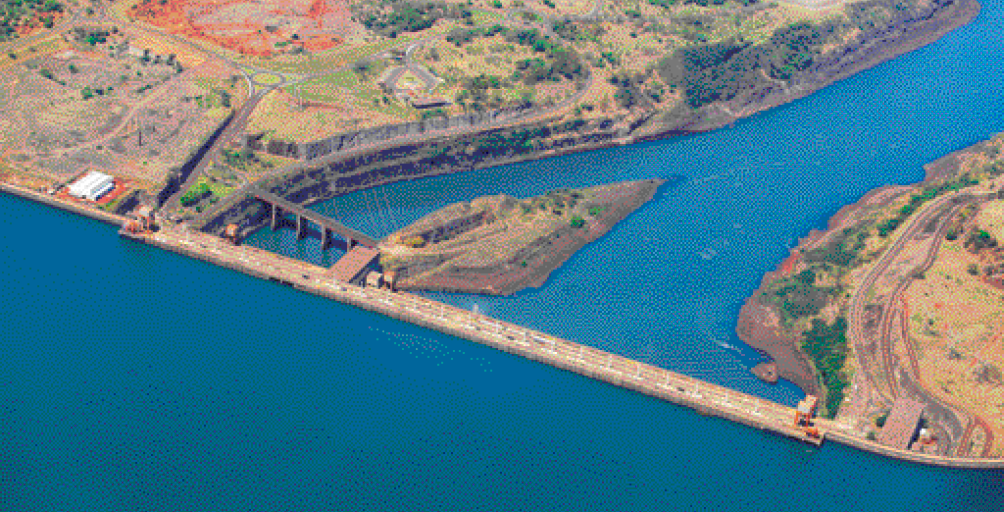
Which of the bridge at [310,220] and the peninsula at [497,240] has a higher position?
the peninsula at [497,240]

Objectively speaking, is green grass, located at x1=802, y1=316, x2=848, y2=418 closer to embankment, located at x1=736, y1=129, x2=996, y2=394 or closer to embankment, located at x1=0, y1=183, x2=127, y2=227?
embankment, located at x1=736, y1=129, x2=996, y2=394

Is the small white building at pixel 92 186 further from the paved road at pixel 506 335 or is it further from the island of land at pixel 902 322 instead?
the island of land at pixel 902 322

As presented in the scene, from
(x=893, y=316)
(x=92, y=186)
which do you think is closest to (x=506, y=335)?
(x=893, y=316)

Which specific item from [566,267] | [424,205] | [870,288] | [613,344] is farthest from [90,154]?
[870,288]

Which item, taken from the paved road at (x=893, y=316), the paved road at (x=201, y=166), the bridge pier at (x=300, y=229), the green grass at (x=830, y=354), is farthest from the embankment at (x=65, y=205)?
the paved road at (x=893, y=316)

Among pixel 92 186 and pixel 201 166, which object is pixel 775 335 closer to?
pixel 201 166

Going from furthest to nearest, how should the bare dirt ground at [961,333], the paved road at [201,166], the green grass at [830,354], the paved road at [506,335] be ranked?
the paved road at [201,166]
the green grass at [830,354]
the paved road at [506,335]
the bare dirt ground at [961,333]
